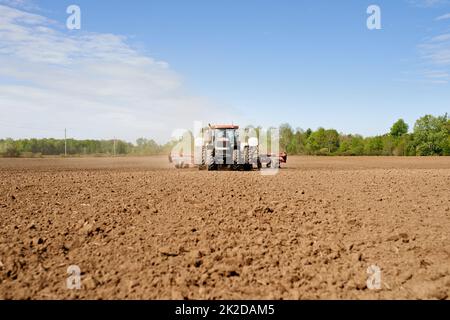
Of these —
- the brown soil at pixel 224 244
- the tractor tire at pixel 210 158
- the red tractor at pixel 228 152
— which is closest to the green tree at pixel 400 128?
the red tractor at pixel 228 152

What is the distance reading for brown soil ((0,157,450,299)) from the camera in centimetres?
535

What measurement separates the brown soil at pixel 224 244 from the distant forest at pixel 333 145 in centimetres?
5373

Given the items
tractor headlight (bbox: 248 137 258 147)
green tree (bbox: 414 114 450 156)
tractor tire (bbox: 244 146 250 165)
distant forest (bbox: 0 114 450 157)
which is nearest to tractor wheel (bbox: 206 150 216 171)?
tractor tire (bbox: 244 146 250 165)

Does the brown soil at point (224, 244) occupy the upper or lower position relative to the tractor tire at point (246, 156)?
lower

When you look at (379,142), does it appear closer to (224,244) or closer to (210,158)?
(210,158)

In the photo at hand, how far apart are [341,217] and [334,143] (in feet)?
221

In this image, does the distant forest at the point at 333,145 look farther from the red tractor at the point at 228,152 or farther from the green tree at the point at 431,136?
the red tractor at the point at 228,152

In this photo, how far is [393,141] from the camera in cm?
6850

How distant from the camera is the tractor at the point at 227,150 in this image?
1864 centimetres

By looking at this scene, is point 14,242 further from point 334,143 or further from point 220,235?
point 334,143

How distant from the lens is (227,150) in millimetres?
19000

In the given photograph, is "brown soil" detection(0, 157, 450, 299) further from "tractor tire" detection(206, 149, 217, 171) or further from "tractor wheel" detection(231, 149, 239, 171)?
"tractor wheel" detection(231, 149, 239, 171)

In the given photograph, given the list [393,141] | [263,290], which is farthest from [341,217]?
[393,141]

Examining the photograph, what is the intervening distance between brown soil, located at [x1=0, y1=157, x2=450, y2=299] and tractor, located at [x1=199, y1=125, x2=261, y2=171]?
8037 millimetres
